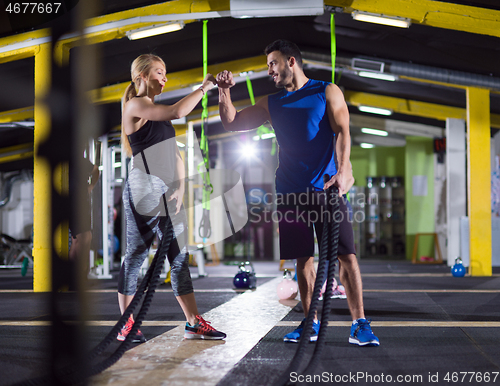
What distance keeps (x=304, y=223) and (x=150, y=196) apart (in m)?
0.76

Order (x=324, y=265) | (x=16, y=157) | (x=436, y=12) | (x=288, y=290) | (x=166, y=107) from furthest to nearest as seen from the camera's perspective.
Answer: (x=16, y=157)
(x=436, y=12)
(x=288, y=290)
(x=166, y=107)
(x=324, y=265)

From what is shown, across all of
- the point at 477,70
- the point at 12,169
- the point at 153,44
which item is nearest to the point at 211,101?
the point at 153,44

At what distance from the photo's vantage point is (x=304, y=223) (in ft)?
7.68

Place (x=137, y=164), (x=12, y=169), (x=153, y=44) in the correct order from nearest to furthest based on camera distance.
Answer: (x=137, y=164)
(x=153, y=44)
(x=12, y=169)

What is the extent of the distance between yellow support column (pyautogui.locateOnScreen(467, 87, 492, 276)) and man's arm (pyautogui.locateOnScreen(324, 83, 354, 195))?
5.34 meters

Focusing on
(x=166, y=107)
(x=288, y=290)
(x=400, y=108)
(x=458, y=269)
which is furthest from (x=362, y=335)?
(x=400, y=108)

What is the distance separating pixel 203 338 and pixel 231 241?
1060cm

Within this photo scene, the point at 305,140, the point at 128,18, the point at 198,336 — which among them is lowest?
the point at 198,336

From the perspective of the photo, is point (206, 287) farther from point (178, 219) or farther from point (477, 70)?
point (477, 70)

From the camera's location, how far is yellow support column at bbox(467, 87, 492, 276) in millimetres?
6934

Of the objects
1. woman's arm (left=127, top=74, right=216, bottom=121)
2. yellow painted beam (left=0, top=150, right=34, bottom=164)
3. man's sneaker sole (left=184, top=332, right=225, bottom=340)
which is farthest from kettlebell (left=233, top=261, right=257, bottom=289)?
yellow painted beam (left=0, top=150, right=34, bottom=164)

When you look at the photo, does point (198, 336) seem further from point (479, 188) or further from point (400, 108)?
point (400, 108)

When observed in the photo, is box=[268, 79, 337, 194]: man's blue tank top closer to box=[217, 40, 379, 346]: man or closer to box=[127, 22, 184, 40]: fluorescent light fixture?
box=[217, 40, 379, 346]: man

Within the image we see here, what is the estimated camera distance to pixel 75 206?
1162 millimetres
